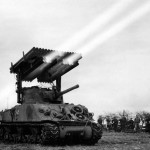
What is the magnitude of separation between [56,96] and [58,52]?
7.60 ft

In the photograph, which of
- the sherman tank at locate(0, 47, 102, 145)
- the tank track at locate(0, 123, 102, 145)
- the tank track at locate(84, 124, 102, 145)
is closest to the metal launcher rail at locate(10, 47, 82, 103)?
the sherman tank at locate(0, 47, 102, 145)

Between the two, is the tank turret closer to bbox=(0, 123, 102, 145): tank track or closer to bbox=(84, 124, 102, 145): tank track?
bbox=(0, 123, 102, 145): tank track

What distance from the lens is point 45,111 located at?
1805 centimetres

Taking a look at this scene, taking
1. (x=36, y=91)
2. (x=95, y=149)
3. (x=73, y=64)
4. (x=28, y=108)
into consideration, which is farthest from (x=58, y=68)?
(x=95, y=149)

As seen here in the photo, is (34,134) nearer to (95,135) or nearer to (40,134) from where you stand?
(40,134)

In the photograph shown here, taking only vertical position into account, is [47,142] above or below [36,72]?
below

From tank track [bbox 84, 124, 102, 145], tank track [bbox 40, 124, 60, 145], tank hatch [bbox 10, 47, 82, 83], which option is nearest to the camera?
tank track [bbox 40, 124, 60, 145]

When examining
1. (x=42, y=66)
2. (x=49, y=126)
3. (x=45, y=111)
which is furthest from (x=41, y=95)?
(x=49, y=126)

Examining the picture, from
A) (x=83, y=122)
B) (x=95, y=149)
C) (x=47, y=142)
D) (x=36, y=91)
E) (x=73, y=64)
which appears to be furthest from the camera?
(x=73, y=64)

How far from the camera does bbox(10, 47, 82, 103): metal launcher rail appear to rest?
19.8 m

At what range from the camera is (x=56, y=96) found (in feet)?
67.2

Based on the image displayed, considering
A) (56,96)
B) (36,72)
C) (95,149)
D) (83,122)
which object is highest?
(36,72)

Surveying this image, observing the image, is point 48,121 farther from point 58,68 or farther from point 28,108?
point 58,68

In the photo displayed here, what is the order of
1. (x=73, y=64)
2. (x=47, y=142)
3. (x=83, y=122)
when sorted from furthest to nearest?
(x=73, y=64) < (x=83, y=122) < (x=47, y=142)
